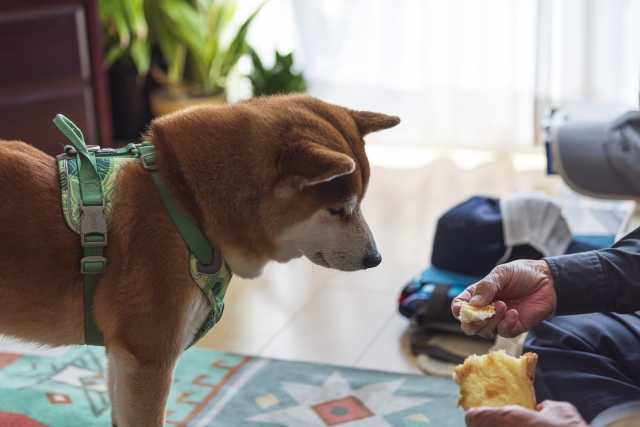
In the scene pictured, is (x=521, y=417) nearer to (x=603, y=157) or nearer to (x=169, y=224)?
(x=169, y=224)

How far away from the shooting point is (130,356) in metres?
1.30

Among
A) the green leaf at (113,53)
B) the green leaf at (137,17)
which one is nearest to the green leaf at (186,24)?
the green leaf at (137,17)

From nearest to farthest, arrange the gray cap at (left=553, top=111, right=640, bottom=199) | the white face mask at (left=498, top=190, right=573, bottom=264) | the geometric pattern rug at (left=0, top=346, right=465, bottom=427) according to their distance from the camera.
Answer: the geometric pattern rug at (left=0, top=346, right=465, bottom=427), the gray cap at (left=553, top=111, right=640, bottom=199), the white face mask at (left=498, top=190, right=573, bottom=264)

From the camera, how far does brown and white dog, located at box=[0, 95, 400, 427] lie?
127 centimetres

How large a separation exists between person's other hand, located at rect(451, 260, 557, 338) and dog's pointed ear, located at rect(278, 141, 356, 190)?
324mm

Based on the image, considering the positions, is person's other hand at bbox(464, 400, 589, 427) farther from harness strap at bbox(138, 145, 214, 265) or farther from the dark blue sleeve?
harness strap at bbox(138, 145, 214, 265)

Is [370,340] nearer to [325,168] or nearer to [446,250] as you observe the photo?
[446,250]

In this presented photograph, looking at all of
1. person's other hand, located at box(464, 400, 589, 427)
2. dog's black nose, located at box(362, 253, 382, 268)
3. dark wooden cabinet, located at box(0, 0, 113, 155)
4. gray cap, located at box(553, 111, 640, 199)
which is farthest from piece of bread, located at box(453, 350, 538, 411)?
dark wooden cabinet, located at box(0, 0, 113, 155)

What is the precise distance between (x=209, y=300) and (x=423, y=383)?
2.54 ft

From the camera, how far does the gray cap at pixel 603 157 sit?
197cm

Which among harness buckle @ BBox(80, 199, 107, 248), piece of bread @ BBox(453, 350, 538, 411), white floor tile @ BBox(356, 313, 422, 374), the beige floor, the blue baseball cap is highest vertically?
harness buckle @ BBox(80, 199, 107, 248)

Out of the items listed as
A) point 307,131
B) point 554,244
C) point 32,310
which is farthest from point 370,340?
point 32,310

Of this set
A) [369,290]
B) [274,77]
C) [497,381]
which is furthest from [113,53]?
[497,381]

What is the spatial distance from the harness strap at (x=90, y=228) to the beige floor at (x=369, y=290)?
26.4 inches
